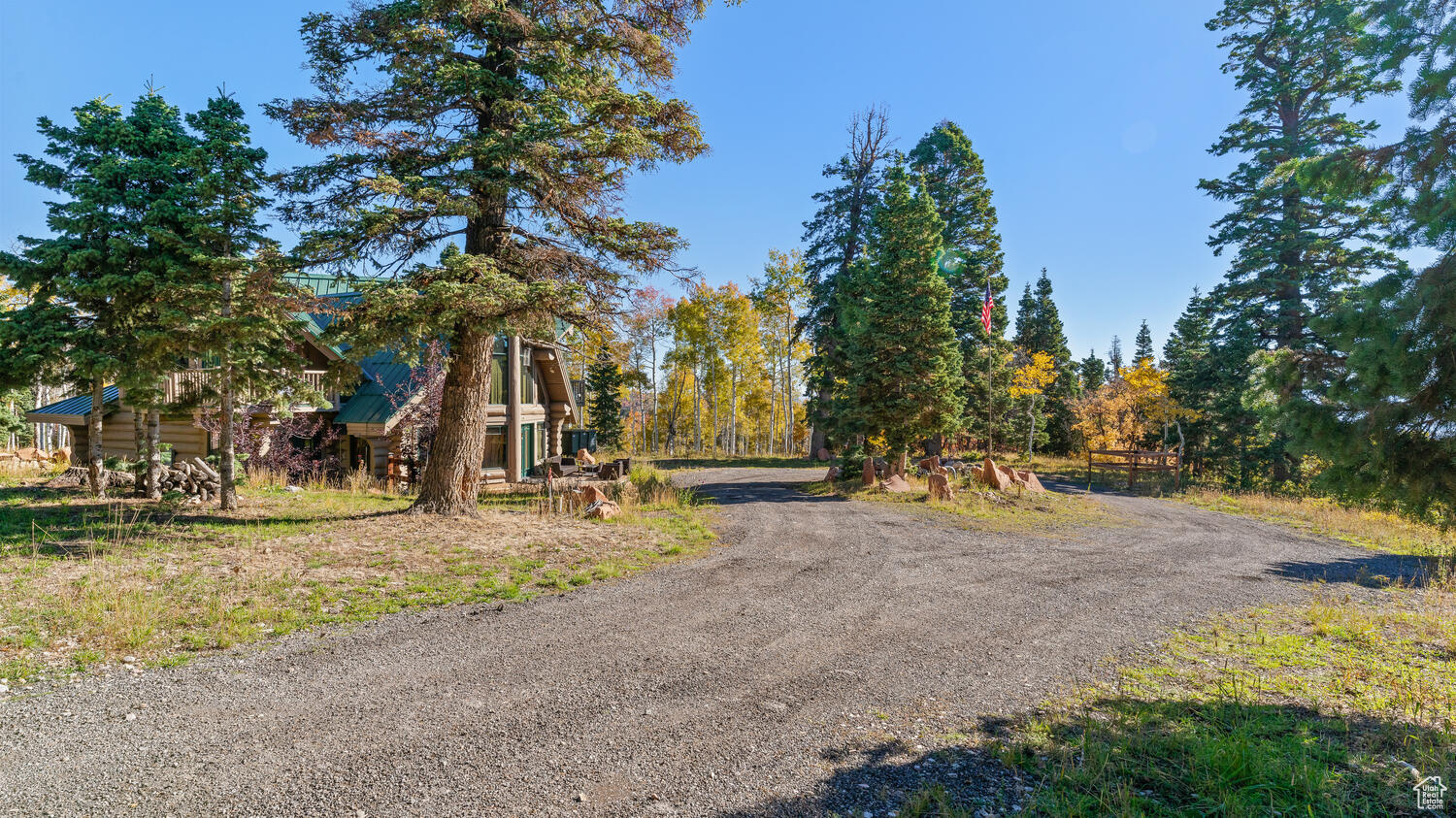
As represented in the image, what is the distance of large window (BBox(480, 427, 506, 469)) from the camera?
59.9 ft

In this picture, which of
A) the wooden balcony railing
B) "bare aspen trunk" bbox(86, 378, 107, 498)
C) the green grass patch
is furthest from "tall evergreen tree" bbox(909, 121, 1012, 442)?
"bare aspen trunk" bbox(86, 378, 107, 498)

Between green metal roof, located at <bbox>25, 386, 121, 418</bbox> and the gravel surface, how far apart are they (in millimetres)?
17020

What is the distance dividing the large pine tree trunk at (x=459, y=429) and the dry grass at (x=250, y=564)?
52 centimetres

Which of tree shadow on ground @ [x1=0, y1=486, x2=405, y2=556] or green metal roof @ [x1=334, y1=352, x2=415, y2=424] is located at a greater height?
green metal roof @ [x1=334, y1=352, x2=415, y2=424]

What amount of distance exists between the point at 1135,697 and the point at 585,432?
21065mm

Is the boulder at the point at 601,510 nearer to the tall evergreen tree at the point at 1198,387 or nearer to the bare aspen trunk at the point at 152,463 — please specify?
the bare aspen trunk at the point at 152,463

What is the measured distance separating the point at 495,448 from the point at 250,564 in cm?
1109

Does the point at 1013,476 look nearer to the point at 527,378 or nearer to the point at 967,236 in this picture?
the point at 967,236

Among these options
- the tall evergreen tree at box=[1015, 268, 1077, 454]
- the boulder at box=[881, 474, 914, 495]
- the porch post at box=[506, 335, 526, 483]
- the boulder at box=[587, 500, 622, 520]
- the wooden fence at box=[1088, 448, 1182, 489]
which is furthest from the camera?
the tall evergreen tree at box=[1015, 268, 1077, 454]

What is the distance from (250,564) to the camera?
7.41 meters

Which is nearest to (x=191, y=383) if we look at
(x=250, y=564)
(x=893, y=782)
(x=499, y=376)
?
(x=250, y=564)

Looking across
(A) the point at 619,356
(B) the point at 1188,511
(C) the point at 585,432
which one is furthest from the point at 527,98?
(B) the point at 1188,511

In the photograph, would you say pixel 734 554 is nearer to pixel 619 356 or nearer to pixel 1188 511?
pixel 619 356

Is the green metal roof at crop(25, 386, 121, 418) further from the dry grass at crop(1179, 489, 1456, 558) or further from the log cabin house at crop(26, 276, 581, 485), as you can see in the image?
the dry grass at crop(1179, 489, 1456, 558)
